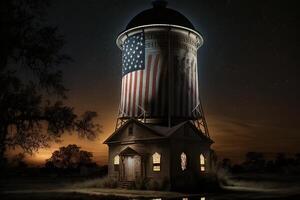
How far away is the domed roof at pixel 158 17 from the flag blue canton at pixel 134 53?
1.36 meters

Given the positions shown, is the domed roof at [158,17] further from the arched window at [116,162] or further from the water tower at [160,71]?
the arched window at [116,162]

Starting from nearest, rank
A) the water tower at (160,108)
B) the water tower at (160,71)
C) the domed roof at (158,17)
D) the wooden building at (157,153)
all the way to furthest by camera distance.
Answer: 1. the wooden building at (157,153)
2. the water tower at (160,108)
3. the water tower at (160,71)
4. the domed roof at (158,17)

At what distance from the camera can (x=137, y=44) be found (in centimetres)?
3241

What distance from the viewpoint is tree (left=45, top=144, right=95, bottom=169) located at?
5912 cm

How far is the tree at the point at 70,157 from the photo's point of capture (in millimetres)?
59125

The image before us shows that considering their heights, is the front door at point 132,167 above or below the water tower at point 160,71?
below

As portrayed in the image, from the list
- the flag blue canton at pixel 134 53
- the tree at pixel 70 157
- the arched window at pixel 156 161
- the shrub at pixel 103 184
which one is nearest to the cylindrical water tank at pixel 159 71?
the flag blue canton at pixel 134 53

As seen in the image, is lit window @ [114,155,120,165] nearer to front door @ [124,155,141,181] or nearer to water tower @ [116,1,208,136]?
front door @ [124,155,141,181]

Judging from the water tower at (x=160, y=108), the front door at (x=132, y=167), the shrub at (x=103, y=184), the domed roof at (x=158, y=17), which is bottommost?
the shrub at (x=103, y=184)

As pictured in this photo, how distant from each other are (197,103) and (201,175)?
790 centimetres

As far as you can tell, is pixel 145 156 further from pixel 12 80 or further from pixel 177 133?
pixel 12 80

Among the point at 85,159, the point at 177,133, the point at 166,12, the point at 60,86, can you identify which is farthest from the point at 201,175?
the point at 85,159

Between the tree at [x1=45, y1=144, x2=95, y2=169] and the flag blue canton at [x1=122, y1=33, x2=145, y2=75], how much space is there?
30.2 metres

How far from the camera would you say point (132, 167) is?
27672 millimetres
